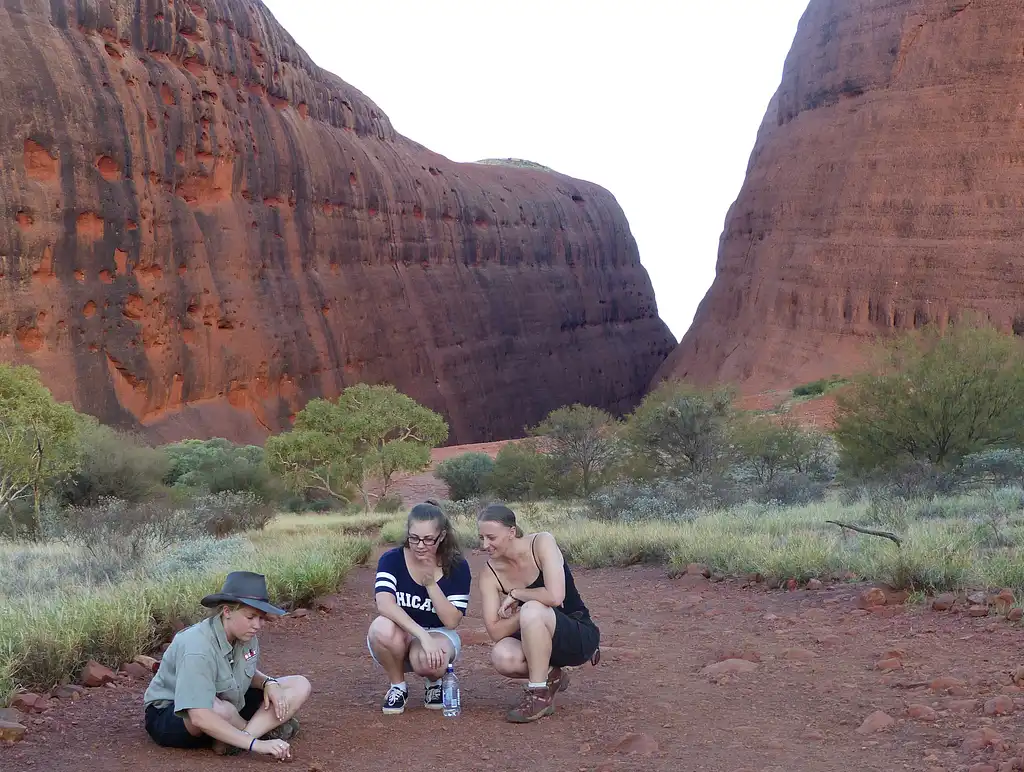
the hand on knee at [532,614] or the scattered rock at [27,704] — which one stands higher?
the hand on knee at [532,614]

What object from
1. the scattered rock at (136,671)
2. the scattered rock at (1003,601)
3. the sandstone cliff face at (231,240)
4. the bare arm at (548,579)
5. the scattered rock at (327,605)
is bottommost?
the scattered rock at (327,605)

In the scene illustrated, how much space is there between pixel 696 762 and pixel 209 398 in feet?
110

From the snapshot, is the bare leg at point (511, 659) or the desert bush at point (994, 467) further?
the desert bush at point (994, 467)

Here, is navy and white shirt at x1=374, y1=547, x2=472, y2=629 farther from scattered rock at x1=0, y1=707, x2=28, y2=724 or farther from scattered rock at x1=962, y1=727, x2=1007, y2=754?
scattered rock at x1=962, y1=727, x2=1007, y2=754

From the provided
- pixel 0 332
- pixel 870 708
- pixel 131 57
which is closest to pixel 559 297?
pixel 131 57

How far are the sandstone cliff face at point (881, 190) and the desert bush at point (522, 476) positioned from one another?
1882 cm

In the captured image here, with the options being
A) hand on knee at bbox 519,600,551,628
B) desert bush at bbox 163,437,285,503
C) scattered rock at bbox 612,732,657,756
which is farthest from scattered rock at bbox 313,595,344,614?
desert bush at bbox 163,437,285,503

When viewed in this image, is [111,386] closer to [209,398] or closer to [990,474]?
[209,398]

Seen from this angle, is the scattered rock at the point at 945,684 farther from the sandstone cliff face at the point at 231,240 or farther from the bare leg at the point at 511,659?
the sandstone cliff face at the point at 231,240

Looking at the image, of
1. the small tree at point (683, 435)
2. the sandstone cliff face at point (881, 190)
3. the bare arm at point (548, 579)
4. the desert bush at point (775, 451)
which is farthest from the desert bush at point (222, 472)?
the sandstone cliff face at point (881, 190)

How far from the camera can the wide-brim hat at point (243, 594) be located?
4668 mm

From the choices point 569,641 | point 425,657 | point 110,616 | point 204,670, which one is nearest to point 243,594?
point 204,670

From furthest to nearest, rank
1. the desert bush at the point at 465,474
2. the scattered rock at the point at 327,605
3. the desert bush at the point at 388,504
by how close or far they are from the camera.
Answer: the desert bush at the point at 465,474, the desert bush at the point at 388,504, the scattered rock at the point at 327,605

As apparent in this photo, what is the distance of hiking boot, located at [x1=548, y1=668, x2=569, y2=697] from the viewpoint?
5562 mm
